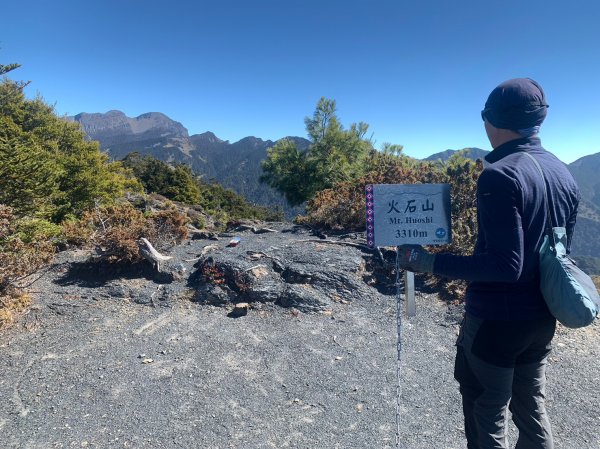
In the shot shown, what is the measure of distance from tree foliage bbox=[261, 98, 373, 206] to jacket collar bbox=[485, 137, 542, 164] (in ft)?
52.3

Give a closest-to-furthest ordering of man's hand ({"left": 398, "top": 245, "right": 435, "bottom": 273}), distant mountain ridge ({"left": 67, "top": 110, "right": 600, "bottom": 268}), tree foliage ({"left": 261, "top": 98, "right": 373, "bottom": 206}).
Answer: man's hand ({"left": 398, "top": 245, "right": 435, "bottom": 273}) < tree foliage ({"left": 261, "top": 98, "right": 373, "bottom": 206}) < distant mountain ridge ({"left": 67, "top": 110, "right": 600, "bottom": 268})

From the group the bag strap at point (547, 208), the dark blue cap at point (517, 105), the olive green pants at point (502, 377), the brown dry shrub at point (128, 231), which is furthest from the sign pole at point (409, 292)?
the brown dry shrub at point (128, 231)

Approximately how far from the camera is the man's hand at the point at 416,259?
1815mm

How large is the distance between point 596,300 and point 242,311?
166 inches

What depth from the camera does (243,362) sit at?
400 centimetres

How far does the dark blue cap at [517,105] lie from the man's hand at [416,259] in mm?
660

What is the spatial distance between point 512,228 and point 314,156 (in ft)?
59.0

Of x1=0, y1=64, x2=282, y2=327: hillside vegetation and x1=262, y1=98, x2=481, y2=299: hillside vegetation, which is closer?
x1=0, y1=64, x2=282, y2=327: hillside vegetation

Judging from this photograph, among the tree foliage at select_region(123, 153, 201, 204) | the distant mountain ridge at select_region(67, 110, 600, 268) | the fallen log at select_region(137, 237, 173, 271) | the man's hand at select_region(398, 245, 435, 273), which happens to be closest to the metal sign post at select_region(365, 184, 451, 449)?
the man's hand at select_region(398, 245, 435, 273)

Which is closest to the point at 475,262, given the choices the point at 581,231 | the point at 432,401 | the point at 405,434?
the point at 405,434

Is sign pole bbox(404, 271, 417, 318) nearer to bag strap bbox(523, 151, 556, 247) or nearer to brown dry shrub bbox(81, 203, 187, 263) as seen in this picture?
bag strap bbox(523, 151, 556, 247)

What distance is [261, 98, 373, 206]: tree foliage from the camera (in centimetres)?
A: 1809

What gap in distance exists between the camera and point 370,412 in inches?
125

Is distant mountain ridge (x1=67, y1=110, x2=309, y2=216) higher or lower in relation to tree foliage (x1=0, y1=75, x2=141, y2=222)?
higher
